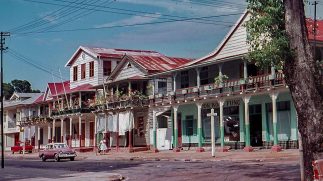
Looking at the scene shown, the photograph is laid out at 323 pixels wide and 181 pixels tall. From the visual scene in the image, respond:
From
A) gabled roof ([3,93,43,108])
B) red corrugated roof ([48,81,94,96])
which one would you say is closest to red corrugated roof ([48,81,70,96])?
red corrugated roof ([48,81,94,96])

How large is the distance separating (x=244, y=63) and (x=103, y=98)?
63.8ft

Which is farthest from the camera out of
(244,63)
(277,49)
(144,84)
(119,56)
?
(119,56)

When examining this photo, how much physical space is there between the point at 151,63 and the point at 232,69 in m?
12.3

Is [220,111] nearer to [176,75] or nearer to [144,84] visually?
[176,75]

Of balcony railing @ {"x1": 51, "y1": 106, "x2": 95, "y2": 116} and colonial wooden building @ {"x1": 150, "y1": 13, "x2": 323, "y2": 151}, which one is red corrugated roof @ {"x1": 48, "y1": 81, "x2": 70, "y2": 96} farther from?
colonial wooden building @ {"x1": 150, "y1": 13, "x2": 323, "y2": 151}

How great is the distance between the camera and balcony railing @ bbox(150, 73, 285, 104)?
3509cm

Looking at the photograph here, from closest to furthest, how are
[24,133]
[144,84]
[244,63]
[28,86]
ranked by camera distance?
1. [244,63]
2. [144,84]
3. [24,133]
4. [28,86]

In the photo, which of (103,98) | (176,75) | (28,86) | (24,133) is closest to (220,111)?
(176,75)

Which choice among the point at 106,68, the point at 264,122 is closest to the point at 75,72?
the point at 106,68

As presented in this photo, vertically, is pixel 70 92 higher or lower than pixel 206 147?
higher

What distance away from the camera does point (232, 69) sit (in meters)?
40.8

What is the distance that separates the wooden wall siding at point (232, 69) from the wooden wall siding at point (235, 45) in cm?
68

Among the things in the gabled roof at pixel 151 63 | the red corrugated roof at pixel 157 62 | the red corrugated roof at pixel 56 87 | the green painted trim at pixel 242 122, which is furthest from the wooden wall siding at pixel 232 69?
the red corrugated roof at pixel 56 87

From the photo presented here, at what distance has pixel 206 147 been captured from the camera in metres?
42.9
